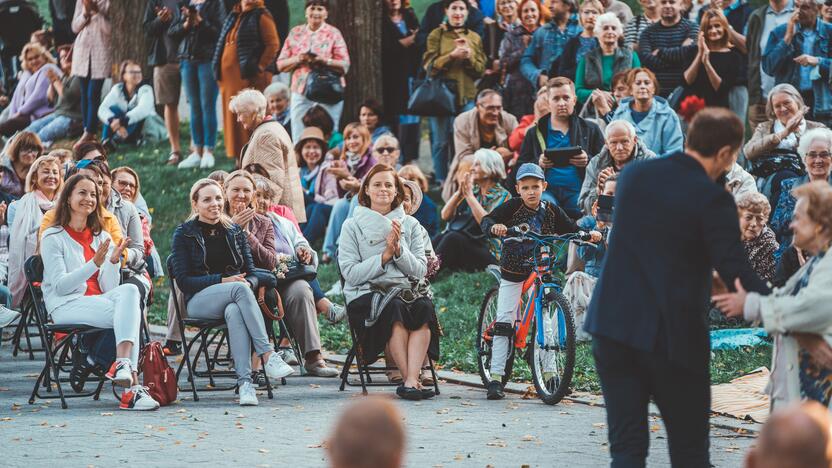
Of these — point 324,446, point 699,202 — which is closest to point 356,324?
point 324,446

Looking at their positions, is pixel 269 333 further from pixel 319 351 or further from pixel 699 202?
pixel 699 202

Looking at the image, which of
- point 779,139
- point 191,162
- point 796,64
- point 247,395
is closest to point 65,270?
point 247,395

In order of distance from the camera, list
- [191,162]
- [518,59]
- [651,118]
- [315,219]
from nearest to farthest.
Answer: [651,118], [518,59], [315,219], [191,162]

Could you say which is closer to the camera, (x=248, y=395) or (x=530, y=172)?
(x=248, y=395)

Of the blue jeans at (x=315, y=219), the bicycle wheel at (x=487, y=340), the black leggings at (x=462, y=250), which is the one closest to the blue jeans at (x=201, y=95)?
the blue jeans at (x=315, y=219)

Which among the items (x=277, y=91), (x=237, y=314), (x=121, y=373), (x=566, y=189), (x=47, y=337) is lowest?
(x=121, y=373)

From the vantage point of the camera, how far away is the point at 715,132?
18.5ft

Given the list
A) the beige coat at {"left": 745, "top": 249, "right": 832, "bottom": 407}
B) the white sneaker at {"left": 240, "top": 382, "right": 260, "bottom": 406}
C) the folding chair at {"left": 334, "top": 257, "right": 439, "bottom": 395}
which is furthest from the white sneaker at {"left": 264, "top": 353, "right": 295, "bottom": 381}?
the beige coat at {"left": 745, "top": 249, "right": 832, "bottom": 407}

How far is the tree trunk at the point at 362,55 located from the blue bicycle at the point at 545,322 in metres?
7.92

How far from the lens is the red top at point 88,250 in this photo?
33.8 feet

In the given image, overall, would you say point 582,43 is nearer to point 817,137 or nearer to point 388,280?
point 817,137

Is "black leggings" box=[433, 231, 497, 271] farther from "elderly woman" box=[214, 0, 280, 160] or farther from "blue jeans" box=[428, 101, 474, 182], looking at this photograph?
"elderly woman" box=[214, 0, 280, 160]

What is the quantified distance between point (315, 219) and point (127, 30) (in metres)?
7.46

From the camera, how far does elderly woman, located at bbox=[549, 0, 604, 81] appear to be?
1480cm
